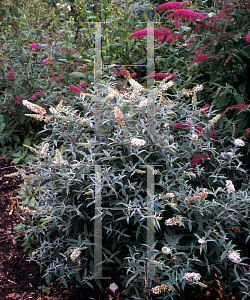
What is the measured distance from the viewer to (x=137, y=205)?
2.10 meters

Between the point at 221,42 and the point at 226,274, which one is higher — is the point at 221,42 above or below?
above

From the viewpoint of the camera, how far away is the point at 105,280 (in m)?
2.38

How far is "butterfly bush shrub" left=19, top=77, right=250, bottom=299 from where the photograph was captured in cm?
212

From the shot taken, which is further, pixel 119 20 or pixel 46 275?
pixel 119 20

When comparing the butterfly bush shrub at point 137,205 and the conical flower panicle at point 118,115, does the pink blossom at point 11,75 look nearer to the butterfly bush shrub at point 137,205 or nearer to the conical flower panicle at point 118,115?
the butterfly bush shrub at point 137,205

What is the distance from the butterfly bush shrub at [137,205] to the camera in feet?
6.97

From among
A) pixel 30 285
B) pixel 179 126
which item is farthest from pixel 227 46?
pixel 30 285

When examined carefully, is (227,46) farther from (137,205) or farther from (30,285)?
(30,285)

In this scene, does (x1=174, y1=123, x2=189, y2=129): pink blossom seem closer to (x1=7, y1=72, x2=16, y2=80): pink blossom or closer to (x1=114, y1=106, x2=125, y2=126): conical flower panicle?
(x1=114, y1=106, x2=125, y2=126): conical flower panicle

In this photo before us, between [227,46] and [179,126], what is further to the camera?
[227,46]

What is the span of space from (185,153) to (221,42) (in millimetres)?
952

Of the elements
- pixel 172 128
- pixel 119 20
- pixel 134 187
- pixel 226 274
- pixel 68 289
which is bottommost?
pixel 68 289

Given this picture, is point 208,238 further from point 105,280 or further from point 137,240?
point 105,280

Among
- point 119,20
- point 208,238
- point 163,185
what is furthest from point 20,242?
point 119,20
